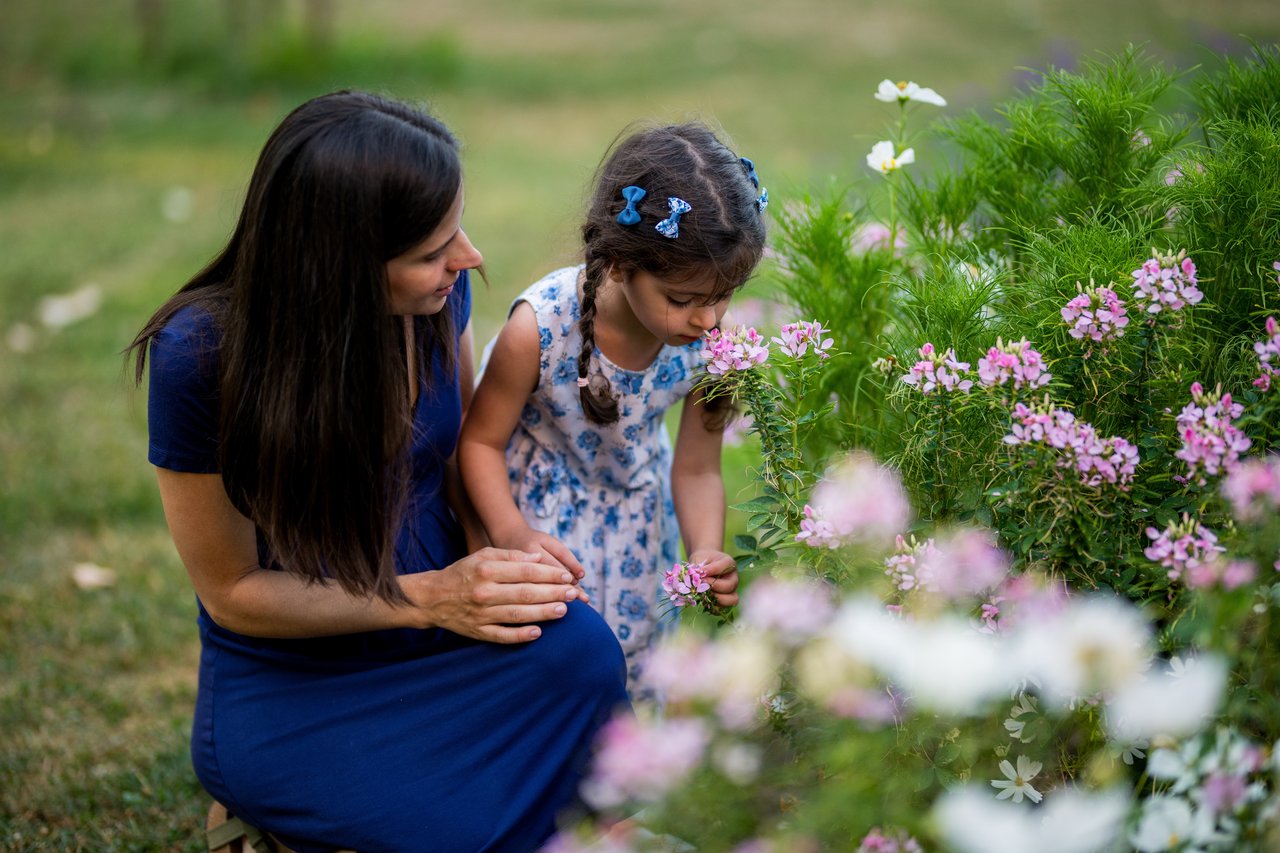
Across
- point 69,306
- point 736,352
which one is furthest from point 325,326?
point 69,306

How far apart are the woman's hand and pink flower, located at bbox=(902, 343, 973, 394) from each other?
68 centimetres

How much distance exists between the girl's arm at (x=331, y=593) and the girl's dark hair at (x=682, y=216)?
0.54 metres

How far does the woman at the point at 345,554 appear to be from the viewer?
1.69 m

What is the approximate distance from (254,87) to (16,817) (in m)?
7.22

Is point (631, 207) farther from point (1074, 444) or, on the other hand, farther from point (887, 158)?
point (1074, 444)

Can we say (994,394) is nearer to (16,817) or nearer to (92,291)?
(16,817)

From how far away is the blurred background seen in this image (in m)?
2.56

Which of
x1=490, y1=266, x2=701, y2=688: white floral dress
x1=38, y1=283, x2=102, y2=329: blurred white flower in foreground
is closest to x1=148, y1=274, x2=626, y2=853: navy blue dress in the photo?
x1=490, y1=266, x2=701, y2=688: white floral dress

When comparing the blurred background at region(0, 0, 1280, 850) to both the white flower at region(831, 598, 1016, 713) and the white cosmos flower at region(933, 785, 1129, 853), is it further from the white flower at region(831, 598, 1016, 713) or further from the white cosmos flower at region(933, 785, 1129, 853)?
the white cosmos flower at region(933, 785, 1129, 853)

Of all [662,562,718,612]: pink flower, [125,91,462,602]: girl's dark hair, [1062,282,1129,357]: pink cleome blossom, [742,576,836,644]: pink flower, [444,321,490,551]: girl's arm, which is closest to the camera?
[742,576,836,644]: pink flower

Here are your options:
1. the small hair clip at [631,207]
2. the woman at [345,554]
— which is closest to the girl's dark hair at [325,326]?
the woman at [345,554]

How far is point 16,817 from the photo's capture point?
7.20 feet

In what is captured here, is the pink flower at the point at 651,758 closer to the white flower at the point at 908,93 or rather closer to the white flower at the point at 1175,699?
the white flower at the point at 1175,699

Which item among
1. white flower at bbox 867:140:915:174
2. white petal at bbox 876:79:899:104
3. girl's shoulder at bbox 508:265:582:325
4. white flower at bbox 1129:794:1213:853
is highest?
white petal at bbox 876:79:899:104
